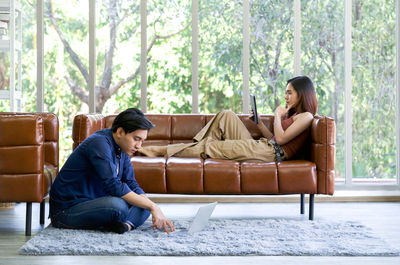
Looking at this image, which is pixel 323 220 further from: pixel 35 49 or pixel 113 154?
pixel 35 49

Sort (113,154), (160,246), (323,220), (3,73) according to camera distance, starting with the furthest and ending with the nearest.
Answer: (3,73), (323,220), (113,154), (160,246)

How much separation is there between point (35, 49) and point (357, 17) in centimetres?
301

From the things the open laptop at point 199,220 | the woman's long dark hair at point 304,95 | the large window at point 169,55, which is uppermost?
the large window at point 169,55

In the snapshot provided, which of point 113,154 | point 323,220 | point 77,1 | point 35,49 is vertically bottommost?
point 323,220

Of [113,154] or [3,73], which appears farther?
[3,73]

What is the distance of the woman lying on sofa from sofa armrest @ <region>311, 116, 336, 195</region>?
240 millimetres

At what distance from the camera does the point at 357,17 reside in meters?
5.29

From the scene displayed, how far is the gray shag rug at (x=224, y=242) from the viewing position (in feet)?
9.49

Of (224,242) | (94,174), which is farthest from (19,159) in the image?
(224,242)

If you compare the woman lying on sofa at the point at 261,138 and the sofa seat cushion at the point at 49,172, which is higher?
the woman lying on sofa at the point at 261,138

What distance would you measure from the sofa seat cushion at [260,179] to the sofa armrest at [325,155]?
32 cm

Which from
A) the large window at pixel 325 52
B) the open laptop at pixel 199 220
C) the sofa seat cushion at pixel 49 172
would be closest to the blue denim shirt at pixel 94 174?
the sofa seat cushion at pixel 49 172

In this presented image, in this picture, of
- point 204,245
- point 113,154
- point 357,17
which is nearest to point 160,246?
point 204,245

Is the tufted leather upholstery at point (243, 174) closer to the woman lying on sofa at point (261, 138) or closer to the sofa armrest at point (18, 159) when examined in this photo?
the woman lying on sofa at point (261, 138)
